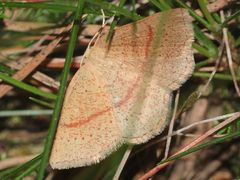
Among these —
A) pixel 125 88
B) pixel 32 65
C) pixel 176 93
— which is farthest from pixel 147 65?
pixel 32 65

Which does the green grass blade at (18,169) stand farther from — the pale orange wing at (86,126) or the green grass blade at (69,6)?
the green grass blade at (69,6)

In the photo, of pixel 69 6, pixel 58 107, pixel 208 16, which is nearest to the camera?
pixel 58 107

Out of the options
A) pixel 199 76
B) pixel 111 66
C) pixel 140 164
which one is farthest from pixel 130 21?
pixel 140 164

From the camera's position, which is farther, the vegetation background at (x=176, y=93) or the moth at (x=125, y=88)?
the vegetation background at (x=176, y=93)

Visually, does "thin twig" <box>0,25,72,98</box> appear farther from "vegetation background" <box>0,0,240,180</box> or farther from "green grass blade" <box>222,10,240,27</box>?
"green grass blade" <box>222,10,240,27</box>

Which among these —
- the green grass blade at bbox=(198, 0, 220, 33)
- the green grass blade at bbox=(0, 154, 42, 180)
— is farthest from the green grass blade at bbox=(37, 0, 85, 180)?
the green grass blade at bbox=(198, 0, 220, 33)

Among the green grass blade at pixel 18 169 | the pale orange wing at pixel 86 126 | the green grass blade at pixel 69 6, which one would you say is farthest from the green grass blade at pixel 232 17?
the green grass blade at pixel 18 169

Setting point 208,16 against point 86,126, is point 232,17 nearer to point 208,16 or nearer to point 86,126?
point 208,16
